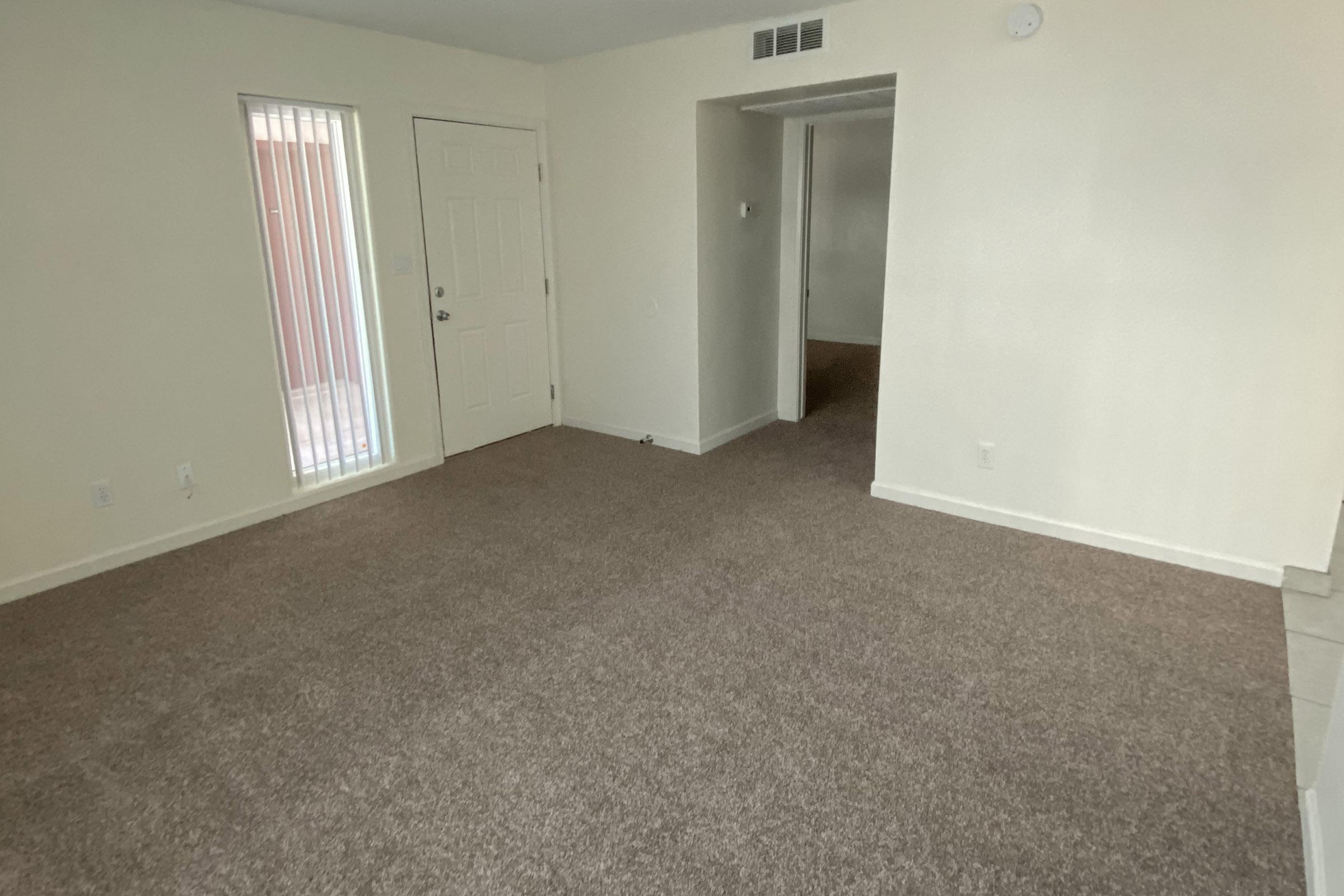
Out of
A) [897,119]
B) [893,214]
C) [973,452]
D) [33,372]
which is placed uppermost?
[897,119]

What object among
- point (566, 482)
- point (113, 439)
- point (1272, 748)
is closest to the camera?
point (1272, 748)

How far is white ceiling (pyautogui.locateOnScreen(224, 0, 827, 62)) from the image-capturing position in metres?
3.63

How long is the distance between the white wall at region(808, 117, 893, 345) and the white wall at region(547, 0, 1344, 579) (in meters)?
4.52

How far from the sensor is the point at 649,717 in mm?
2367

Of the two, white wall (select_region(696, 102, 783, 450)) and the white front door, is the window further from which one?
white wall (select_region(696, 102, 783, 450))

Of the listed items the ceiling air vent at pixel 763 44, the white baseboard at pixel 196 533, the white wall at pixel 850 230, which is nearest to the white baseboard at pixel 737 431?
the white baseboard at pixel 196 533

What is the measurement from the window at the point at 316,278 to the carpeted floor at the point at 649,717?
0.68 metres

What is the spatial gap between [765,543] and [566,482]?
1.38m

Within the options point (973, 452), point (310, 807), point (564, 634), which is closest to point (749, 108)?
→ point (973, 452)

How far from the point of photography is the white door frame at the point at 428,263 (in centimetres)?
445

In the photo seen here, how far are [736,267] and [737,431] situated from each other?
43.1 inches

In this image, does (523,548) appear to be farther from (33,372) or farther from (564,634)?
(33,372)

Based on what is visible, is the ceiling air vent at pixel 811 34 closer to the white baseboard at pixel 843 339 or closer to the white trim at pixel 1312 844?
the white trim at pixel 1312 844

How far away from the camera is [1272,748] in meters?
2.19
